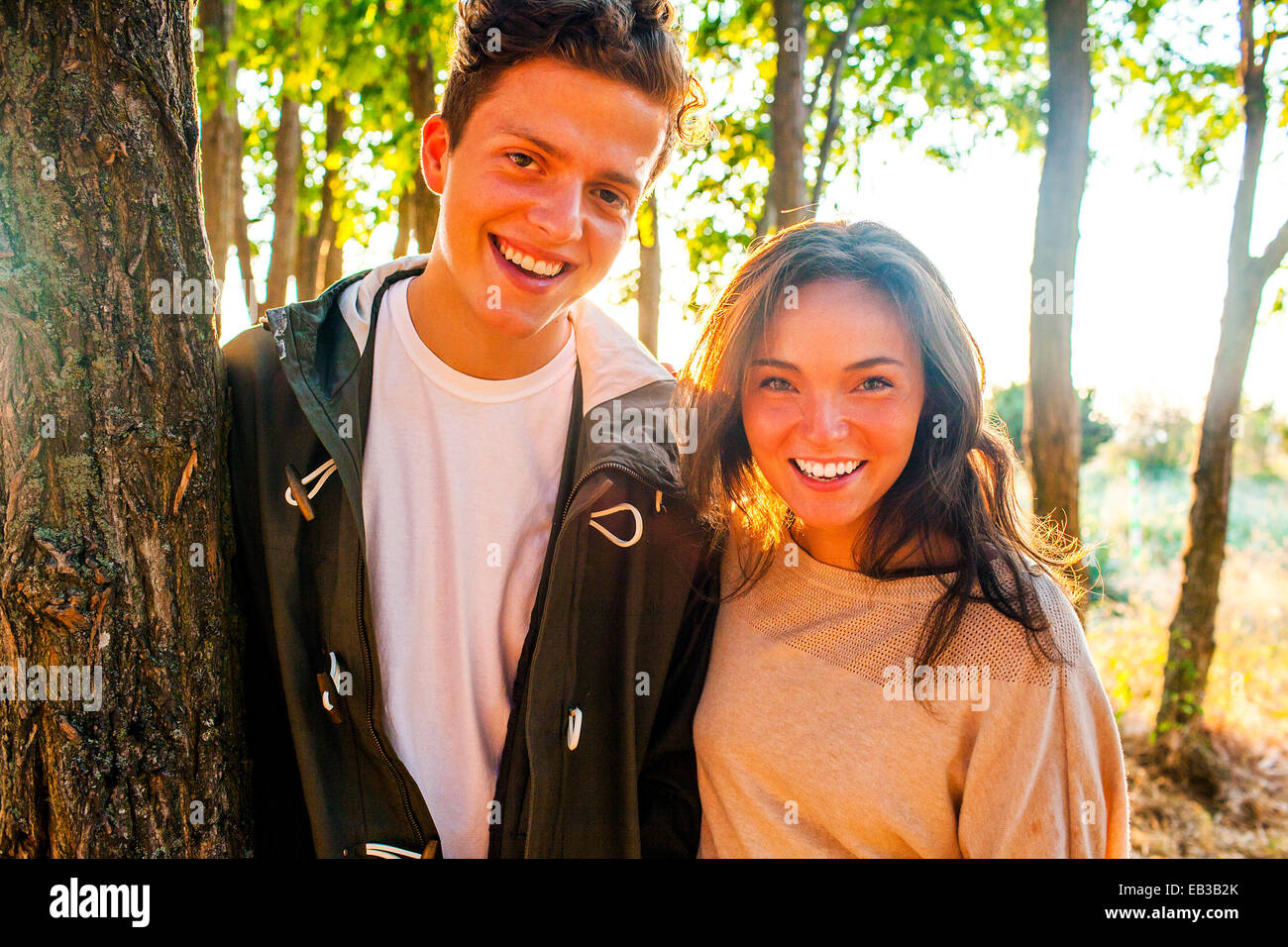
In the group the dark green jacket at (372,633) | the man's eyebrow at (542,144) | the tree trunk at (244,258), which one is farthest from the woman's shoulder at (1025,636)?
the tree trunk at (244,258)

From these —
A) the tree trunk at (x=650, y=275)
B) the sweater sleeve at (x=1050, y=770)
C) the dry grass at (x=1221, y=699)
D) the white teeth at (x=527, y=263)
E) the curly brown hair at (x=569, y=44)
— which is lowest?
the dry grass at (x=1221, y=699)

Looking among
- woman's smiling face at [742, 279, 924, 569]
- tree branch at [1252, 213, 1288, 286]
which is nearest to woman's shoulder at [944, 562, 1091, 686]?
woman's smiling face at [742, 279, 924, 569]

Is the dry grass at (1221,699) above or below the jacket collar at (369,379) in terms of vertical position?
below

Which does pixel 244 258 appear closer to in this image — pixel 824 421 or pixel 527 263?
pixel 527 263

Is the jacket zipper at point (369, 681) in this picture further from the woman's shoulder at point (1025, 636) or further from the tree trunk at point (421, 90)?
the tree trunk at point (421, 90)

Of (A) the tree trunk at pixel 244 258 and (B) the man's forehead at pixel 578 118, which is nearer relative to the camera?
(B) the man's forehead at pixel 578 118

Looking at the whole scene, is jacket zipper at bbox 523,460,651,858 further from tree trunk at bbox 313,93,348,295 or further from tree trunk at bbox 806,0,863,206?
tree trunk at bbox 313,93,348,295

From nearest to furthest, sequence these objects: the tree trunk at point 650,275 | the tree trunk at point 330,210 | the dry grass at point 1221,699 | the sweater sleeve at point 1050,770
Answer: the sweater sleeve at point 1050,770 < the dry grass at point 1221,699 < the tree trunk at point 650,275 < the tree trunk at point 330,210

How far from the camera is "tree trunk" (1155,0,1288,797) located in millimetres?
6125

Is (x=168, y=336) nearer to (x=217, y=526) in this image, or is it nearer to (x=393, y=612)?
(x=217, y=526)

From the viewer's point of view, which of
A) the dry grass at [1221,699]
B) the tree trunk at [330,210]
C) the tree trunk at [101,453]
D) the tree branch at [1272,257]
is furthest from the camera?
the tree trunk at [330,210]

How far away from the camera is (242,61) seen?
25.7 feet

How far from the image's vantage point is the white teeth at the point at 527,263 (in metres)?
2.29
